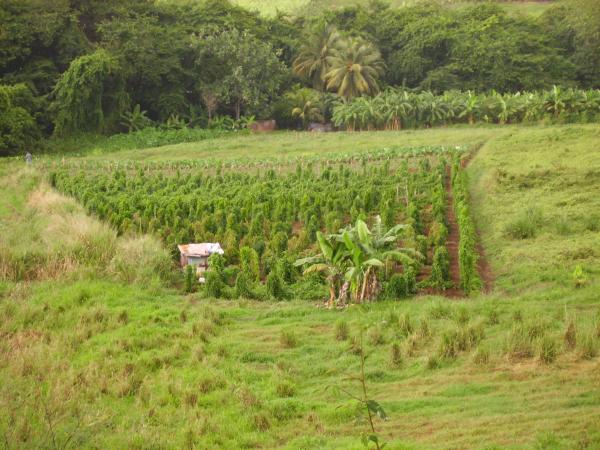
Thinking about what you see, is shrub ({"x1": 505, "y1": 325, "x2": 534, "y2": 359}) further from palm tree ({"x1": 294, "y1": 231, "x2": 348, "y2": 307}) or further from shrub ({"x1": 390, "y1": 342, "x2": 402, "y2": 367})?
palm tree ({"x1": 294, "y1": 231, "x2": 348, "y2": 307})

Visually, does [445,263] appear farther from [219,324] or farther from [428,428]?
[428,428]

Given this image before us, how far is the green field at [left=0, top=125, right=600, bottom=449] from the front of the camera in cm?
734

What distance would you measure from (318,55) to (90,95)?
16.1 meters

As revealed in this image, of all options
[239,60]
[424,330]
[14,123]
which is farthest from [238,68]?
[424,330]

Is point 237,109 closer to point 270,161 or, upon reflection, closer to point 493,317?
point 270,161

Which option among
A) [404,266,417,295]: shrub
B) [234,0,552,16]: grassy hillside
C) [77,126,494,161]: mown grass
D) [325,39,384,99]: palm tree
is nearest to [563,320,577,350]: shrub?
[404,266,417,295]: shrub

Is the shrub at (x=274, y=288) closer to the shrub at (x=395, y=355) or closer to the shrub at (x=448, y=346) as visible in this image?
the shrub at (x=395, y=355)

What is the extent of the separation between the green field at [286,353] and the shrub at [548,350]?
0.05 feet

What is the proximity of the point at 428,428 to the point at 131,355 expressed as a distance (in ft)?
14.4

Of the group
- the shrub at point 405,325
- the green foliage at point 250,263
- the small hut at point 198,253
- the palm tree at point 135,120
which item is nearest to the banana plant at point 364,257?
the shrub at point 405,325

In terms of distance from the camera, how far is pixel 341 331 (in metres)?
10.2

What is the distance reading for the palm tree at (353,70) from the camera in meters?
44.7

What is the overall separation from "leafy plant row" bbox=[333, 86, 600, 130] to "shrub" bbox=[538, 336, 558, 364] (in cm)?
2871

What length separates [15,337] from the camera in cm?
1055
